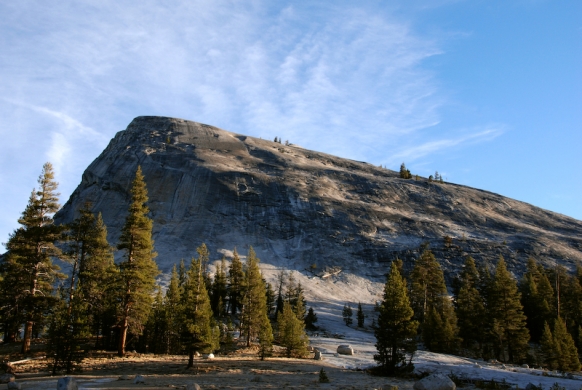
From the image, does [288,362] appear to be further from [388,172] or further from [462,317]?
[388,172]

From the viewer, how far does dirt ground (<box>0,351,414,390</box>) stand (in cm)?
2056

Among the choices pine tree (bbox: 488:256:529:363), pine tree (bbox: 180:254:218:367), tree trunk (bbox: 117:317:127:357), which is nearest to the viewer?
pine tree (bbox: 180:254:218:367)

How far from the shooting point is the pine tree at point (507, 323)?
49.9 m

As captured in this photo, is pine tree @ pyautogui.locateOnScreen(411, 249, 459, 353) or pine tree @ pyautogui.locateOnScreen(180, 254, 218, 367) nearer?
pine tree @ pyautogui.locateOnScreen(180, 254, 218, 367)

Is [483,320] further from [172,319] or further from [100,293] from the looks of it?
[100,293]

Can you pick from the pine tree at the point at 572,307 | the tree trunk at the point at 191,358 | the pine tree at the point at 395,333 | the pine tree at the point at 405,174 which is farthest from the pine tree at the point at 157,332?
the pine tree at the point at 405,174

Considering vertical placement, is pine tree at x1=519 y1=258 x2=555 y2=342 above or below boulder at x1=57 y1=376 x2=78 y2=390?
above

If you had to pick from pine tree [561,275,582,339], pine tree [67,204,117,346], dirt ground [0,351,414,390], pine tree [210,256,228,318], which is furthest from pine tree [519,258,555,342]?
pine tree [67,204,117,346]

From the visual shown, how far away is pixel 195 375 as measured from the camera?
24.2 meters

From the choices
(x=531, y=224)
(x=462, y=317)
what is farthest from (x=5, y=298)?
(x=531, y=224)

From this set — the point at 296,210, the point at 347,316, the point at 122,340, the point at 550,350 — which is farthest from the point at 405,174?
the point at 122,340

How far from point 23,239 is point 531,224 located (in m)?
126

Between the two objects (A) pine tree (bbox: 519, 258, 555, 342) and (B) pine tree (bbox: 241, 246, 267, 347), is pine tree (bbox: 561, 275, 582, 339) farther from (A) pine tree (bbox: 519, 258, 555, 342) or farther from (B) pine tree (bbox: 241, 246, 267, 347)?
(B) pine tree (bbox: 241, 246, 267, 347)

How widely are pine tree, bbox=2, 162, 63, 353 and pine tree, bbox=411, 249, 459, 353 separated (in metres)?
37.7
